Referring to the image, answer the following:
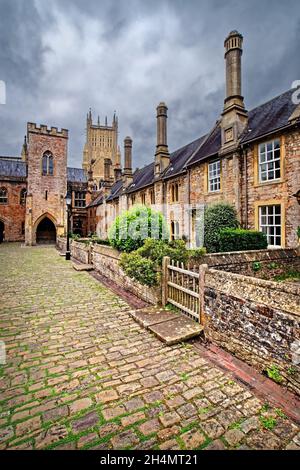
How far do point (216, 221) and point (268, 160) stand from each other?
416 centimetres

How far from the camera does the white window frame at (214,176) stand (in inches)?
588

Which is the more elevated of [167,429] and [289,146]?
[289,146]

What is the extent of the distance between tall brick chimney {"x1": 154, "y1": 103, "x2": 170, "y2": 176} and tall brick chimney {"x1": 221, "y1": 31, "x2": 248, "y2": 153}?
748 centimetres

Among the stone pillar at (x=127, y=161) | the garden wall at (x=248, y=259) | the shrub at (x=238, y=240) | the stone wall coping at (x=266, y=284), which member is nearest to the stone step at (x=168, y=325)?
the stone wall coping at (x=266, y=284)

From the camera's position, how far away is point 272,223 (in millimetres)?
11969

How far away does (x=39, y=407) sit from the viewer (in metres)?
2.96

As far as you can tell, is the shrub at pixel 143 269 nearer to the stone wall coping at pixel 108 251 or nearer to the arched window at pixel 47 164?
the stone wall coping at pixel 108 251

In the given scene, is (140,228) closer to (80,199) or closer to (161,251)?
(161,251)

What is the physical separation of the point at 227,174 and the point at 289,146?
3.69m

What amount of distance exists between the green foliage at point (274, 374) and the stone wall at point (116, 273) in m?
3.45

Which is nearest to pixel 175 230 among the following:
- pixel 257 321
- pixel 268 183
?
pixel 268 183
